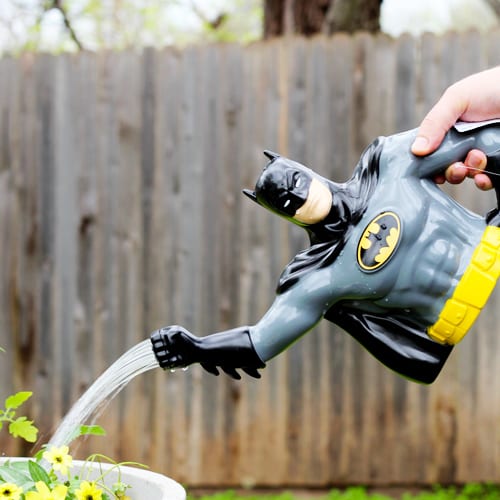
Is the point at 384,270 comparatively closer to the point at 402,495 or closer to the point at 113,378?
the point at 113,378

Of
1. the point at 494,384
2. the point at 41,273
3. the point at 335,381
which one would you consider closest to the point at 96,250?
the point at 41,273

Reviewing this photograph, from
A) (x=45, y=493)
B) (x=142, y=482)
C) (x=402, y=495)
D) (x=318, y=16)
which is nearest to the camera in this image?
(x=45, y=493)

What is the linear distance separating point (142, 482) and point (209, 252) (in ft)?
6.40

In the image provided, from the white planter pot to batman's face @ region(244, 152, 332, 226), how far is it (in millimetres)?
490

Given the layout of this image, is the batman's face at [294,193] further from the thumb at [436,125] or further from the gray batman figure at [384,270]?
the thumb at [436,125]

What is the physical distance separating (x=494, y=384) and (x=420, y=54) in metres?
1.37

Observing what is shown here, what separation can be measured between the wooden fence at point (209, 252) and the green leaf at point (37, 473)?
1922 millimetres

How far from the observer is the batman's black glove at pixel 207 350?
1.31 meters

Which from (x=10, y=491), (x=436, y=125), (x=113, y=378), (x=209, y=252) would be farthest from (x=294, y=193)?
(x=209, y=252)

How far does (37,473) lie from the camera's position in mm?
1333

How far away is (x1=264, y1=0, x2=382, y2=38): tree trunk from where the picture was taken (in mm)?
4031

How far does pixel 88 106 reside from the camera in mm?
3338

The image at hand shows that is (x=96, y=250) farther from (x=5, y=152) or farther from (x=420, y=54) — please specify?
(x=420, y=54)

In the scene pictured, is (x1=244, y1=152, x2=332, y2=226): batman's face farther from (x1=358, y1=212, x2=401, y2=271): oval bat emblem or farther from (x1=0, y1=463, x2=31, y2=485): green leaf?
(x1=0, y1=463, x2=31, y2=485): green leaf
